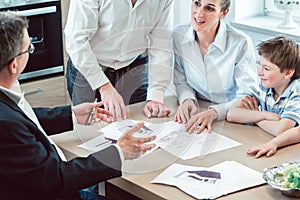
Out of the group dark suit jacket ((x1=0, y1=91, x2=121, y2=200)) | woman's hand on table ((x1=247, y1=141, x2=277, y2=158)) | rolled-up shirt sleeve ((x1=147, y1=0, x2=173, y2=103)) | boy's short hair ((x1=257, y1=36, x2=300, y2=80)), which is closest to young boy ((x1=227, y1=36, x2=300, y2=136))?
boy's short hair ((x1=257, y1=36, x2=300, y2=80))

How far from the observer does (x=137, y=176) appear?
1.94 m

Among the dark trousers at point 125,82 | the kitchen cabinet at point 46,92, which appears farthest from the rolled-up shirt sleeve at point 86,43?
the kitchen cabinet at point 46,92

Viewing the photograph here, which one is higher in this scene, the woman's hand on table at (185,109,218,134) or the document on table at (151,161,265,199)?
the woman's hand on table at (185,109,218,134)

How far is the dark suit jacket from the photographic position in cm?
173

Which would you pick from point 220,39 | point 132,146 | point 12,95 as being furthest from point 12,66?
point 220,39

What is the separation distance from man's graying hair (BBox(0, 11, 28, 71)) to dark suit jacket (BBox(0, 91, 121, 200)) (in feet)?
0.37

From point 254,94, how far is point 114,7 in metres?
0.67

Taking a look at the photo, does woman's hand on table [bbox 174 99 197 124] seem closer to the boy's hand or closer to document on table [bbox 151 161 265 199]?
the boy's hand

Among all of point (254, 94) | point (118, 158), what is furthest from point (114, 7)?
point (118, 158)

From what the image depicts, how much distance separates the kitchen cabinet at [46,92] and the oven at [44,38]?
4 cm

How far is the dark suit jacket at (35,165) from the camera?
5.68ft

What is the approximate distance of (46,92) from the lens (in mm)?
3857

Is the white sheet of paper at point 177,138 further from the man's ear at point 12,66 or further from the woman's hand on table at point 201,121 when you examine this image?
the man's ear at point 12,66

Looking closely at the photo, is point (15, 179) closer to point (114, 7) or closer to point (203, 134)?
point (203, 134)
